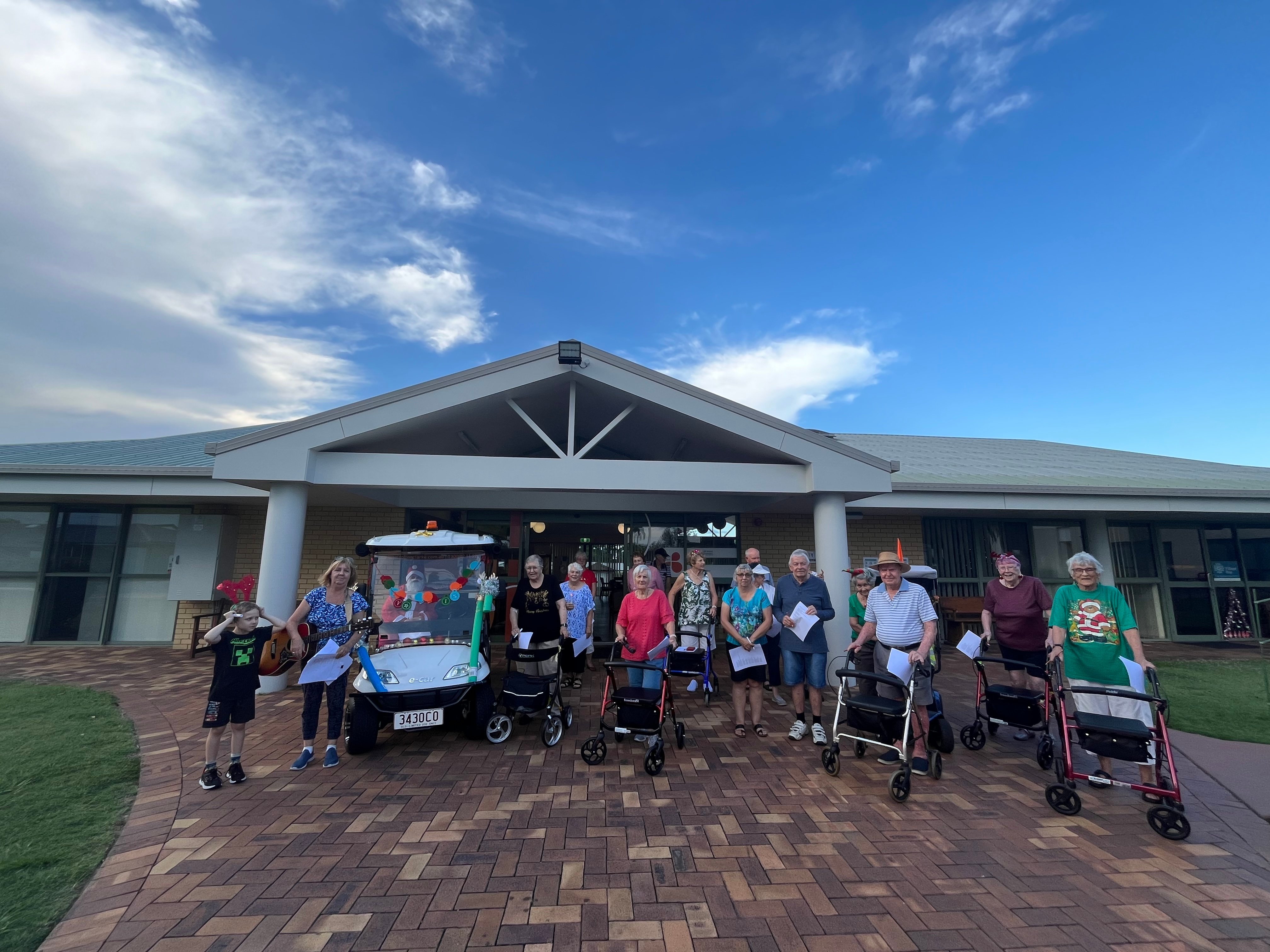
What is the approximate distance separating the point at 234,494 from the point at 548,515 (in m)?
4.88

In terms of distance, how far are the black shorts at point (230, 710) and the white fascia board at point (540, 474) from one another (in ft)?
9.99

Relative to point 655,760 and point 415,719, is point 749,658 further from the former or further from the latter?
point 415,719

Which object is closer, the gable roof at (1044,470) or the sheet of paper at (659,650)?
the sheet of paper at (659,650)

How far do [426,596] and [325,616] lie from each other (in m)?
0.91

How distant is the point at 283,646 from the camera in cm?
436

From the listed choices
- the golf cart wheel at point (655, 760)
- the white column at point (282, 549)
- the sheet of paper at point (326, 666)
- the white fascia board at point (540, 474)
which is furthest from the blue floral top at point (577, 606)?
the white column at point (282, 549)

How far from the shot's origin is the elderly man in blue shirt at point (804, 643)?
4.99m

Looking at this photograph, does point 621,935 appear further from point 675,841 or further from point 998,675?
point 998,675

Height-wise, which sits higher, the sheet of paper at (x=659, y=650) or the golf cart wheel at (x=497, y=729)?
the sheet of paper at (x=659, y=650)

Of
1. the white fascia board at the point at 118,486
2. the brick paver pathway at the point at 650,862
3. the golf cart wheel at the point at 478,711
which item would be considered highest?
the white fascia board at the point at 118,486

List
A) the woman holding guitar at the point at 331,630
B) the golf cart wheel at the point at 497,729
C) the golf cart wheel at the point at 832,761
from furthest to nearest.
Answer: the golf cart wheel at the point at 497,729 → the woman holding guitar at the point at 331,630 → the golf cart wheel at the point at 832,761

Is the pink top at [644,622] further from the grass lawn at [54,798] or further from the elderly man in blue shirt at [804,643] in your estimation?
the grass lawn at [54,798]

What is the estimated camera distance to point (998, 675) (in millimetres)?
8078

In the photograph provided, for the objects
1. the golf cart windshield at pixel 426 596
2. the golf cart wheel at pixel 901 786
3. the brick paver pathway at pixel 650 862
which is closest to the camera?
the brick paver pathway at pixel 650 862
